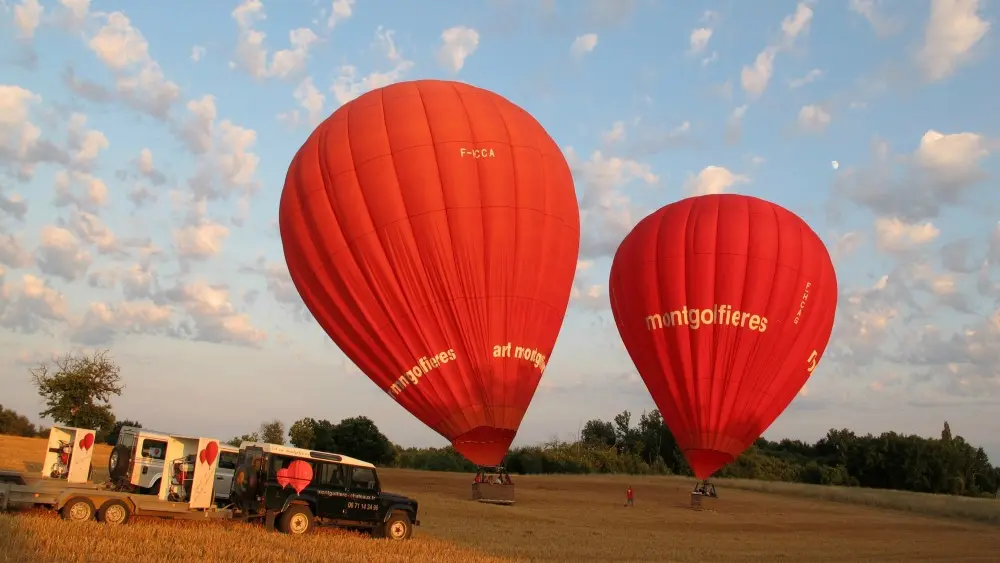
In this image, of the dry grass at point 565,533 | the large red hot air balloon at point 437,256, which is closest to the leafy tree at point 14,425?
the dry grass at point 565,533

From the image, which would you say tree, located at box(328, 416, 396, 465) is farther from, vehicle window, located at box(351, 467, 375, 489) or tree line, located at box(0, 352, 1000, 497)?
vehicle window, located at box(351, 467, 375, 489)

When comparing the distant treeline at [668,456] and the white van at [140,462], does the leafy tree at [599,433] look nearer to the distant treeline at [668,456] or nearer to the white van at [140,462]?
the distant treeline at [668,456]

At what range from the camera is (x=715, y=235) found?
30953mm

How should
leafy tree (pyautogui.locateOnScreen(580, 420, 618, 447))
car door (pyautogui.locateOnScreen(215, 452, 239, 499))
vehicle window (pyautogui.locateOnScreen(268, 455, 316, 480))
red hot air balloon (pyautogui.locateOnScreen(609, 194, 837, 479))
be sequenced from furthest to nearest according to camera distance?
1. leafy tree (pyautogui.locateOnScreen(580, 420, 618, 447))
2. red hot air balloon (pyautogui.locateOnScreen(609, 194, 837, 479))
3. car door (pyautogui.locateOnScreen(215, 452, 239, 499))
4. vehicle window (pyautogui.locateOnScreen(268, 455, 316, 480))

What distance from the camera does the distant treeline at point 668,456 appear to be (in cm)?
6369

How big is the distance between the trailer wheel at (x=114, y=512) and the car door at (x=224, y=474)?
14.5 ft

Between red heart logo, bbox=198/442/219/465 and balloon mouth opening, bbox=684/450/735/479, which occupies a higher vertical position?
balloon mouth opening, bbox=684/450/735/479

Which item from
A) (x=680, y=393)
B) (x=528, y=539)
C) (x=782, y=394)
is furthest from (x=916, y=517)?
(x=528, y=539)

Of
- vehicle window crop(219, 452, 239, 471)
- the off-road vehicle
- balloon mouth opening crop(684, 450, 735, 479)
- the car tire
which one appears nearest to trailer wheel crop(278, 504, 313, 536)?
the off-road vehicle

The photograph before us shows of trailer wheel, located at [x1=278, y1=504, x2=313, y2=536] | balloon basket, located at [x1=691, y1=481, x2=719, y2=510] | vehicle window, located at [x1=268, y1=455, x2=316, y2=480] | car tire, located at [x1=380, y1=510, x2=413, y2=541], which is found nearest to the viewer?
trailer wheel, located at [x1=278, y1=504, x2=313, y2=536]

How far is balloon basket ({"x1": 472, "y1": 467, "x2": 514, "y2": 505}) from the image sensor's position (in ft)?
90.2

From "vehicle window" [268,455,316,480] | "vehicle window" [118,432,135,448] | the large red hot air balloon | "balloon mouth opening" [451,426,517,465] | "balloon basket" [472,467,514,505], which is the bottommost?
"balloon basket" [472,467,514,505]

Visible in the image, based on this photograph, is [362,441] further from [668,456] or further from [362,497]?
[362,497]

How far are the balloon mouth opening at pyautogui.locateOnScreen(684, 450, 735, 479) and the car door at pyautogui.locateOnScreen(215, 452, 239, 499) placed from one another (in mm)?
16770
